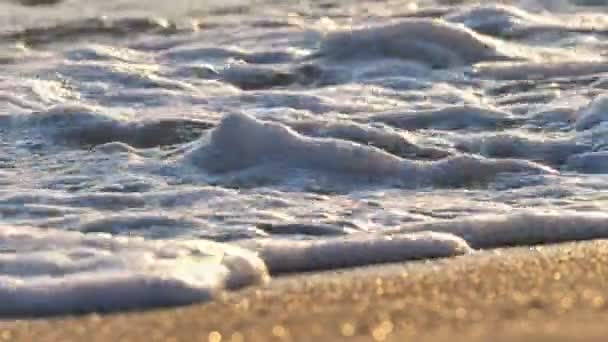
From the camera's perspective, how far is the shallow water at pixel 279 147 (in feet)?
10.5

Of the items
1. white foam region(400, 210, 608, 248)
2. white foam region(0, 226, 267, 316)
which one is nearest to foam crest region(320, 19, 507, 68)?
white foam region(400, 210, 608, 248)

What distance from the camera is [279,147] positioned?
4.21 metres

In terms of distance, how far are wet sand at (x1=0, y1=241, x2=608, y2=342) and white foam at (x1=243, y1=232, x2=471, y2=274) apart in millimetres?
73

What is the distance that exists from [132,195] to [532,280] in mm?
1342

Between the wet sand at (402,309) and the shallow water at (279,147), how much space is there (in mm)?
115

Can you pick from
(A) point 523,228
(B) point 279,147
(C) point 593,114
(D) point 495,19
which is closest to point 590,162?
(C) point 593,114

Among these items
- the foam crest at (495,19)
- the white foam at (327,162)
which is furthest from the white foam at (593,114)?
the foam crest at (495,19)

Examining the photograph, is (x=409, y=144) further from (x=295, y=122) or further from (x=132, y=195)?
(x=132, y=195)

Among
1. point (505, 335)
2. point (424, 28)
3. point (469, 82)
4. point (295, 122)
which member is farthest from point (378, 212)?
point (424, 28)

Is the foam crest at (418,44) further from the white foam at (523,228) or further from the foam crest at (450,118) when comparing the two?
the white foam at (523,228)

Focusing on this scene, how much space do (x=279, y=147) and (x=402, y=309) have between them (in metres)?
1.67

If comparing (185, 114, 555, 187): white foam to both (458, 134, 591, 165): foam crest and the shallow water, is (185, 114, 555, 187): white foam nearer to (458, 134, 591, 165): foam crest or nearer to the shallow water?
the shallow water

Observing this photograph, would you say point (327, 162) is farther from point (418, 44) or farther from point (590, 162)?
point (418, 44)

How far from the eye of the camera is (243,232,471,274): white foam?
3.20 m
